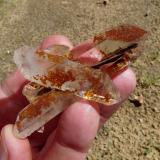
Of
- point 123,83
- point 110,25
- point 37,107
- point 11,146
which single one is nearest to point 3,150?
point 11,146

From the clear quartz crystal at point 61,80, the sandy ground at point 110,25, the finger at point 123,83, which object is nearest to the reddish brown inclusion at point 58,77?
the clear quartz crystal at point 61,80

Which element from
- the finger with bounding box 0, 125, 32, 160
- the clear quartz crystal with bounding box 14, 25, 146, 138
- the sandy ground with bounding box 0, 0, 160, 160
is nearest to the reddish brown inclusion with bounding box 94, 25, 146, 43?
the clear quartz crystal with bounding box 14, 25, 146, 138

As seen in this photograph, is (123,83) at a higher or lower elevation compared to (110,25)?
higher

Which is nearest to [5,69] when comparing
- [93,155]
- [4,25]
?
[4,25]

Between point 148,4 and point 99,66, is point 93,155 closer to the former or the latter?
point 99,66

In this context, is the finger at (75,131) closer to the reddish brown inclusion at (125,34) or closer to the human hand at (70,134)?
the human hand at (70,134)

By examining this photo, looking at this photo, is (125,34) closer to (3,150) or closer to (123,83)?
(123,83)
